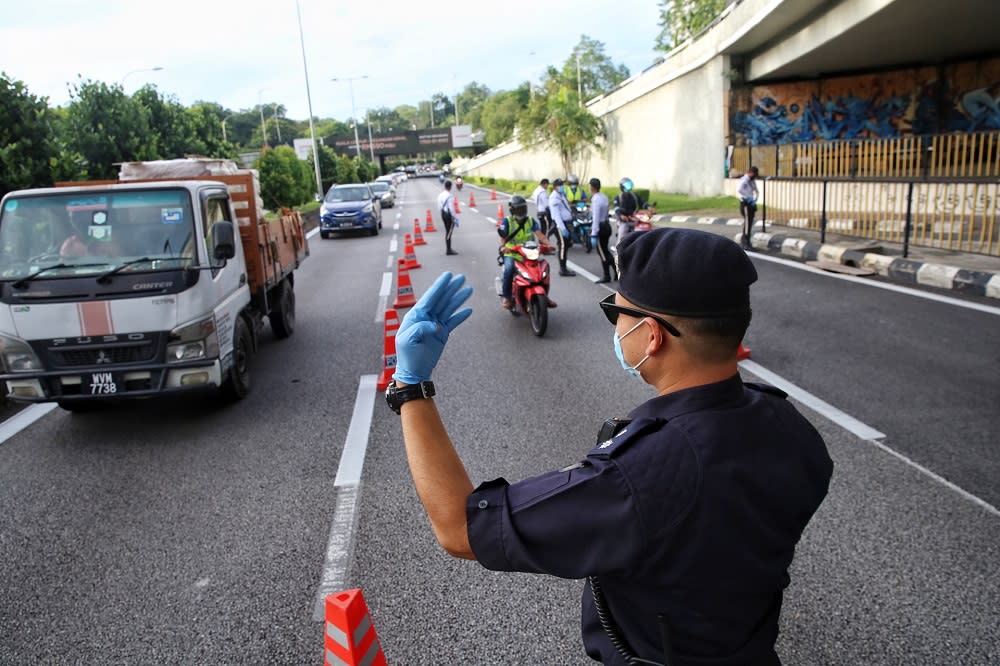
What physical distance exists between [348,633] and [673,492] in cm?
137

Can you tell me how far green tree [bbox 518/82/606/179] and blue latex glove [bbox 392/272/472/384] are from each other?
43.0 meters

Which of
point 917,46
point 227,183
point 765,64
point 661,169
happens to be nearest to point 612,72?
point 661,169

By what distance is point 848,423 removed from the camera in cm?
571

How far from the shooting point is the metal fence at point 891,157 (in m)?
16.2

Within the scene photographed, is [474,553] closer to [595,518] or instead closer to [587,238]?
[595,518]

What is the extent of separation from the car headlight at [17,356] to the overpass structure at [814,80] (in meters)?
16.9

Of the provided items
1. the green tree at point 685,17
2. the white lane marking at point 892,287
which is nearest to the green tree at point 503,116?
the green tree at point 685,17

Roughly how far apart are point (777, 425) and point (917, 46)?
23.8 metres

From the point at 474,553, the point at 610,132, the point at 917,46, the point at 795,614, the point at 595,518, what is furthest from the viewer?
the point at 610,132

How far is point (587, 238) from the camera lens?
1742 centimetres

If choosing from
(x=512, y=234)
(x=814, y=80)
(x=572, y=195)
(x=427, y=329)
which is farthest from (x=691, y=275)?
(x=814, y=80)

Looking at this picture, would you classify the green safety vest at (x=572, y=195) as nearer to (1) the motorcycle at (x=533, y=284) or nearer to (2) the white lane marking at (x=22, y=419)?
(1) the motorcycle at (x=533, y=284)

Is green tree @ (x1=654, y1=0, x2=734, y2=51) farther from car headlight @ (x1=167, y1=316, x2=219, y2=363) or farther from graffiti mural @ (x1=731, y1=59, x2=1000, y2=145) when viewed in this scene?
car headlight @ (x1=167, y1=316, x2=219, y2=363)

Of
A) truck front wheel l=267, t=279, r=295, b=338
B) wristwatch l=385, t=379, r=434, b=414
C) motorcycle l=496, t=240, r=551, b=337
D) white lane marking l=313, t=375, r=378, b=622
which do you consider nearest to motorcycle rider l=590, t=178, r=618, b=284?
motorcycle l=496, t=240, r=551, b=337
